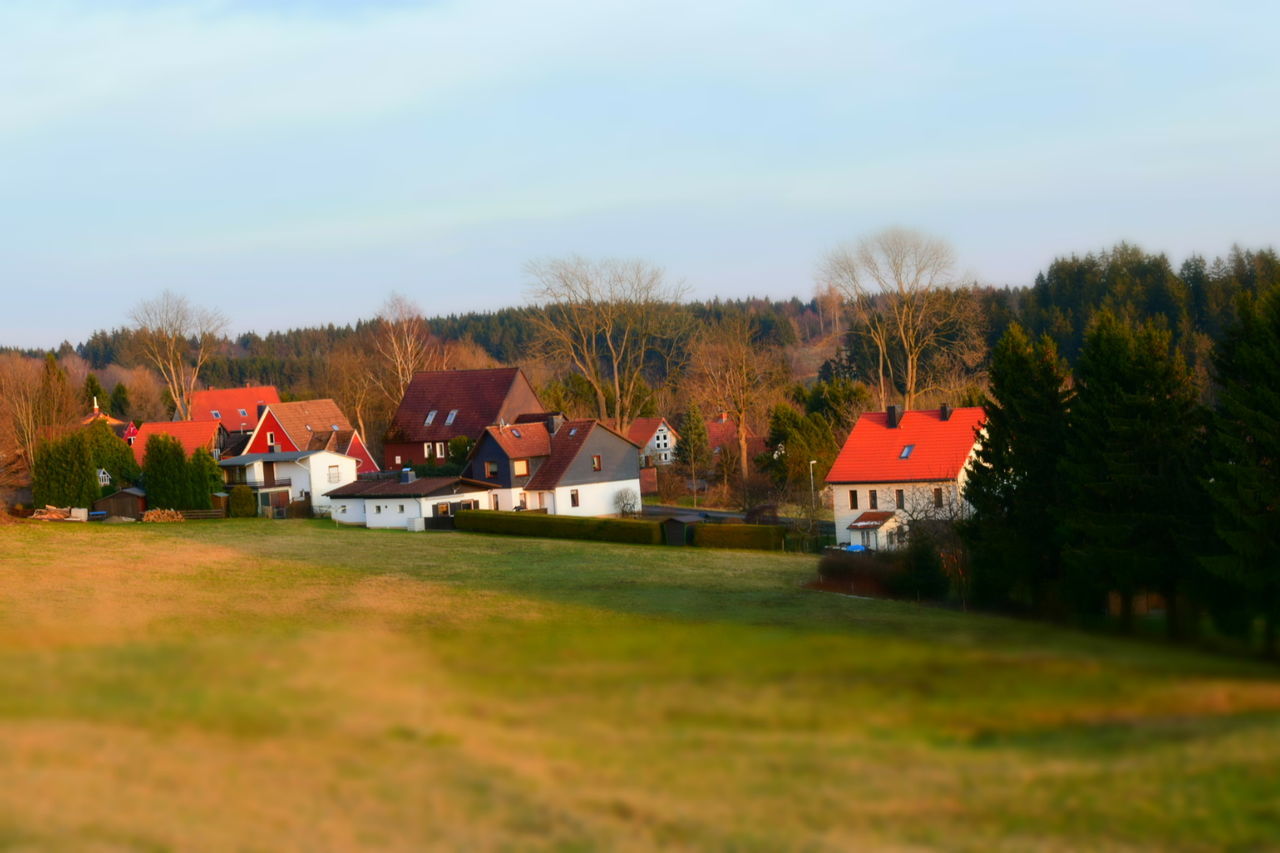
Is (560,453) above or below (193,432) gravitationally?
below

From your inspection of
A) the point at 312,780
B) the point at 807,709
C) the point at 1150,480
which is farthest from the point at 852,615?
the point at 312,780

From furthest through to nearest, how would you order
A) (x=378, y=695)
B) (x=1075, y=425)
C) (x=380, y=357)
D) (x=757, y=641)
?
(x=380, y=357), (x=1075, y=425), (x=757, y=641), (x=378, y=695)

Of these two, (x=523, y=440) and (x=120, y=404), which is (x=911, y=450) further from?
(x=120, y=404)

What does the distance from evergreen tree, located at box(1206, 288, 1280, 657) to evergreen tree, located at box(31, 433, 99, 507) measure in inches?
2177

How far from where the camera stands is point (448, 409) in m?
71.6

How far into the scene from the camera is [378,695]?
1234cm

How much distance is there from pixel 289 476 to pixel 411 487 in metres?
10.3

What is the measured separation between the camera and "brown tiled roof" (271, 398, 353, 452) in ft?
235

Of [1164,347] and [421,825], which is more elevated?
[1164,347]

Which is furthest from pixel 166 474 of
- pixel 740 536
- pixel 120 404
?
pixel 120 404

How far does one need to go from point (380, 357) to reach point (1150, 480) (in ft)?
265

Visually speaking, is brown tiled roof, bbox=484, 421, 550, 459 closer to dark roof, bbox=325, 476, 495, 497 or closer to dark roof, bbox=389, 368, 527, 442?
dark roof, bbox=325, 476, 495, 497

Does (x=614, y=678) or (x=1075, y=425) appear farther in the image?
(x=1075, y=425)

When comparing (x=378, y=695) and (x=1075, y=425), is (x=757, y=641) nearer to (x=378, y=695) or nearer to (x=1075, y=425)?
(x=378, y=695)
